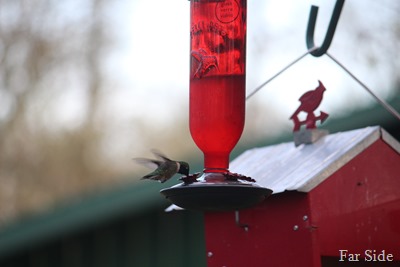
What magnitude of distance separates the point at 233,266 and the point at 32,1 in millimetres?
15682

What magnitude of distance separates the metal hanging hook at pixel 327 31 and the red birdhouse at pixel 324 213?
410mm

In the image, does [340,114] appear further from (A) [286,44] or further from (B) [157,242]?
(A) [286,44]

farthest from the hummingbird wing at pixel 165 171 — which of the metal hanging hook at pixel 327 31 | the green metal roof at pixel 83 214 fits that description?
the green metal roof at pixel 83 214

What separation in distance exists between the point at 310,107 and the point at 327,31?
419 mm

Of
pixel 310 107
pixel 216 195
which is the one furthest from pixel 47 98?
pixel 216 195

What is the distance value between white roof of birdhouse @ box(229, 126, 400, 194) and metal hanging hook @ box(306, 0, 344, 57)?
41cm

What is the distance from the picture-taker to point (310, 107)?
4250mm

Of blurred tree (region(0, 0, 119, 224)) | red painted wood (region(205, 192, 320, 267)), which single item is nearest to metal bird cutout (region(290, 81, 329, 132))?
red painted wood (region(205, 192, 320, 267))

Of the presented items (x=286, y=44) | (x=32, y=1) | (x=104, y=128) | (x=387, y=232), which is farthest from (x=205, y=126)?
(x=32, y=1)

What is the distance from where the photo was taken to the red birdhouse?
3.78 m

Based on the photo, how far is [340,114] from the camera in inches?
221

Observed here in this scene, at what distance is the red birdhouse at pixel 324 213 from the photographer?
3781 mm

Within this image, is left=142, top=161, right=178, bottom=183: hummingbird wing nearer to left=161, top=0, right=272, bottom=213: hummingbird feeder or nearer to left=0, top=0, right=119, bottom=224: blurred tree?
left=161, top=0, right=272, bottom=213: hummingbird feeder

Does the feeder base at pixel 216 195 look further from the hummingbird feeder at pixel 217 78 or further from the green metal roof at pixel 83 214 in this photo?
the green metal roof at pixel 83 214
